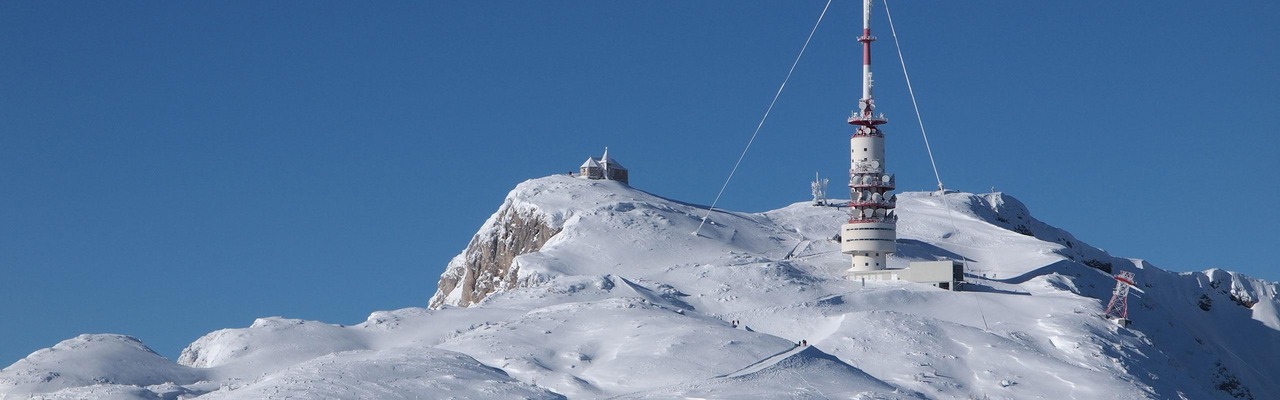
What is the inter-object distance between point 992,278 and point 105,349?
6016 cm

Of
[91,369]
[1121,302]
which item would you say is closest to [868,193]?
[1121,302]

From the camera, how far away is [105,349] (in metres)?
95.7

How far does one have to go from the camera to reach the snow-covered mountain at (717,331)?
85.6 metres

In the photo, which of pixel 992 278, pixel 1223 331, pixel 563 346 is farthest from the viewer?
pixel 1223 331

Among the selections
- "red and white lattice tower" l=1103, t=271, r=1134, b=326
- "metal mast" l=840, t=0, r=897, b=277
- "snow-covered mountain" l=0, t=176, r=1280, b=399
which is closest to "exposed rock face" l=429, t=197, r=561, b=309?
"snow-covered mountain" l=0, t=176, r=1280, b=399

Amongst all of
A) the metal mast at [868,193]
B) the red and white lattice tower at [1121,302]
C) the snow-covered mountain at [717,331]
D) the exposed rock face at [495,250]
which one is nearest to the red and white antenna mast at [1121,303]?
the red and white lattice tower at [1121,302]

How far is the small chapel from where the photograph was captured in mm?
152500

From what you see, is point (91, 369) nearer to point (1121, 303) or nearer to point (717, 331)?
point (717, 331)

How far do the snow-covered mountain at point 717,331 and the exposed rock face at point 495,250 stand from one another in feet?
0.71

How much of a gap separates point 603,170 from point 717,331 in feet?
200

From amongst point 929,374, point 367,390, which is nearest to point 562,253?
point 929,374

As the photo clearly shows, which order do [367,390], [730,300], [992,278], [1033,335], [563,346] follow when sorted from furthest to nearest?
[992,278]
[730,300]
[1033,335]
[563,346]
[367,390]

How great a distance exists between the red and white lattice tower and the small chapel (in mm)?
50014

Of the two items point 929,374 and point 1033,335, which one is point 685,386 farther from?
point 1033,335
